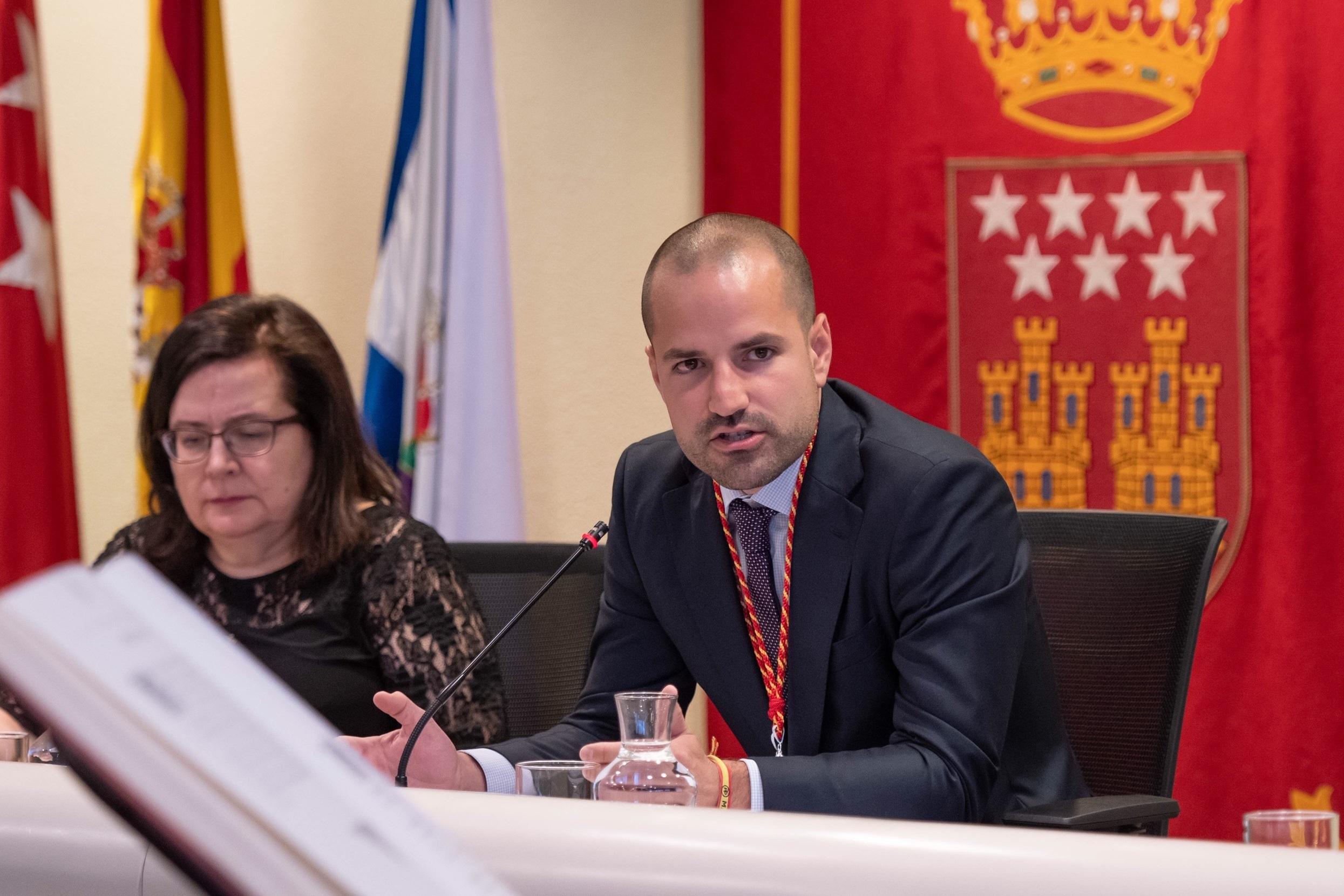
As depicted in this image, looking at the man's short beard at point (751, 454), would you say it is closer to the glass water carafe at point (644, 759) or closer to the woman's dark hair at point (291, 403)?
the glass water carafe at point (644, 759)

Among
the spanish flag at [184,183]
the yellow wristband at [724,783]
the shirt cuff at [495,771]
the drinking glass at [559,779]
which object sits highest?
the spanish flag at [184,183]

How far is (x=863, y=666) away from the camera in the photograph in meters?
1.82

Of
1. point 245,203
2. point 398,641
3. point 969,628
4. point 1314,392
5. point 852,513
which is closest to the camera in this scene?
point 969,628

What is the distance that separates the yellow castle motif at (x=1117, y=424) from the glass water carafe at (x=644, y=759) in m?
2.25

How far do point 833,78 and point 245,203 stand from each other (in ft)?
5.06

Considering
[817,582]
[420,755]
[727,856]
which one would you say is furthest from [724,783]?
[727,856]

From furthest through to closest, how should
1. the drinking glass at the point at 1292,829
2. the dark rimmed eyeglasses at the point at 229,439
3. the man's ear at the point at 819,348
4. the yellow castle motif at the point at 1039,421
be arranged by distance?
the yellow castle motif at the point at 1039,421
the dark rimmed eyeglasses at the point at 229,439
the man's ear at the point at 819,348
the drinking glass at the point at 1292,829

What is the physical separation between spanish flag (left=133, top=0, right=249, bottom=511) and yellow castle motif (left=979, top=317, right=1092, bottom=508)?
1.79m

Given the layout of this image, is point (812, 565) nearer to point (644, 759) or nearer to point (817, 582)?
point (817, 582)

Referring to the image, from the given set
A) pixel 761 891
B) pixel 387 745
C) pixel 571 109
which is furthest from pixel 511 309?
pixel 761 891

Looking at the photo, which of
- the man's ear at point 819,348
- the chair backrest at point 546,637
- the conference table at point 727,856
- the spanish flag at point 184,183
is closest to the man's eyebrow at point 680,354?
the man's ear at point 819,348

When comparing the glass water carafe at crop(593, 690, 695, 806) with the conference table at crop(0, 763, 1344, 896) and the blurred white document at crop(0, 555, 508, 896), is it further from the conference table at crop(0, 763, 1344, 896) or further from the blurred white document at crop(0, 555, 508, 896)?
the blurred white document at crop(0, 555, 508, 896)

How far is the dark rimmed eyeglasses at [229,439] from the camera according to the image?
7.67ft

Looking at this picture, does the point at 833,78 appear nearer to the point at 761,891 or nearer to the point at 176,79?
the point at 176,79
